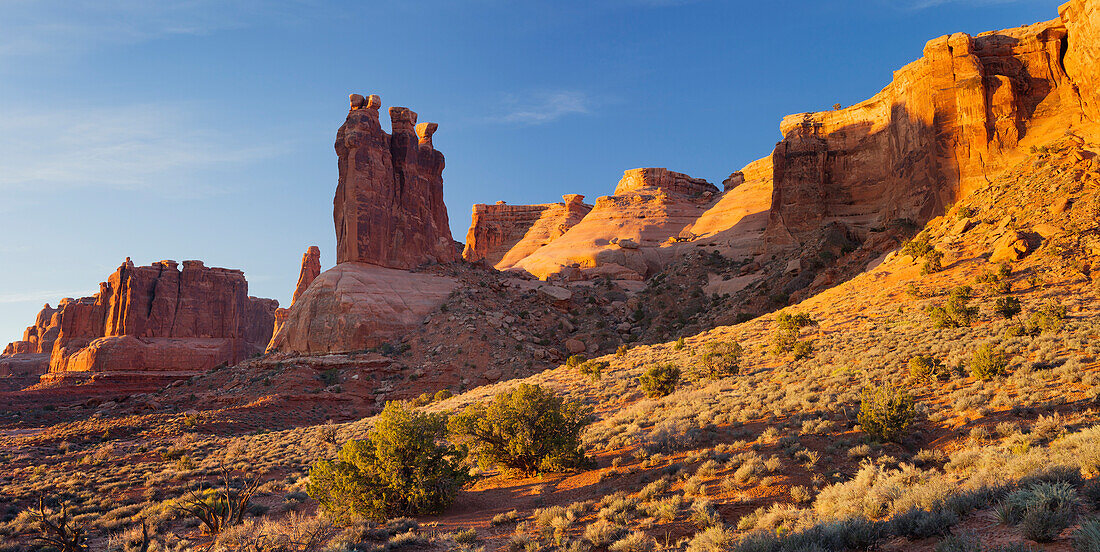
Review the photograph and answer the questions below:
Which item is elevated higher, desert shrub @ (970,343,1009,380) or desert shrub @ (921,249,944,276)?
desert shrub @ (921,249,944,276)

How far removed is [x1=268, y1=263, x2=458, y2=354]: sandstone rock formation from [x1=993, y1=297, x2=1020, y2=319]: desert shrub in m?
43.1

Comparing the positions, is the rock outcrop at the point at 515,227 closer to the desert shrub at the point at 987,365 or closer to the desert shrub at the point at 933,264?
the desert shrub at the point at 933,264

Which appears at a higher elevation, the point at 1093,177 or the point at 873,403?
the point at 1093,177

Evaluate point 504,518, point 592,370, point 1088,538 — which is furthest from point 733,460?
point 592,370

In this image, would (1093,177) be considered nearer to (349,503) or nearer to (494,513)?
A: (494,513)

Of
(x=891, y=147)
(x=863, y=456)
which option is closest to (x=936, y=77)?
(x=891, y=147)

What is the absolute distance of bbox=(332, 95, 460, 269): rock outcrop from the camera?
56938mm

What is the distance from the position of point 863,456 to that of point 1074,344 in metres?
9.95

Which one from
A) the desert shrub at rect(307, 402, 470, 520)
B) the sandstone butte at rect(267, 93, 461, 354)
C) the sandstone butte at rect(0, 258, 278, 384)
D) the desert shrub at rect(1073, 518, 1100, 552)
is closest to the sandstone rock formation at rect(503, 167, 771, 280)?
the sandstone butte at rect(267, 93, 461, 354)

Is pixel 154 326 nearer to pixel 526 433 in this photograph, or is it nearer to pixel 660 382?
pixel 660 382

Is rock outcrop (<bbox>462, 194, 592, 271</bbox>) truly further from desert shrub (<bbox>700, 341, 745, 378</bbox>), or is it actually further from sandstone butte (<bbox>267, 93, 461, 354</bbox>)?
desert shrub (<bbox>700, 341, 745, 378</bbox>)

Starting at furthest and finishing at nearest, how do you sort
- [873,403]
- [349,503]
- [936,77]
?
1. [936,77]
2. [873,403]
3. [349,503]

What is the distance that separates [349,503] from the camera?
13109 millimetres

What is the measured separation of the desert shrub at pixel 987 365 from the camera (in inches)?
610
